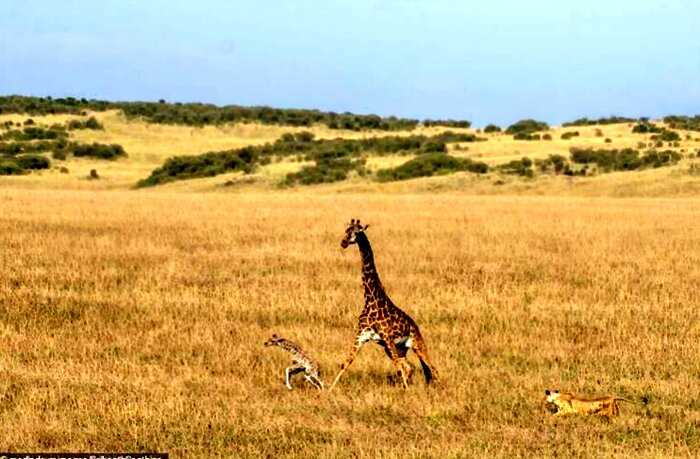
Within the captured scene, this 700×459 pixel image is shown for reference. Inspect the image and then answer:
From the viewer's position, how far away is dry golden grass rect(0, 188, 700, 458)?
8445 millimetres

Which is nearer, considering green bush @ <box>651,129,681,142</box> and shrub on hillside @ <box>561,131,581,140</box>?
green bush @ <box>651,129,681,142</box>

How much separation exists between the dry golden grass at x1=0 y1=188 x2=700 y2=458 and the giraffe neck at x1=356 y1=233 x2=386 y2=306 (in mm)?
973

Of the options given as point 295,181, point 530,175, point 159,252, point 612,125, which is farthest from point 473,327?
point 612,125

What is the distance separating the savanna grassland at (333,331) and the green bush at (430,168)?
24.0 m

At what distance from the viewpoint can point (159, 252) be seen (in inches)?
811

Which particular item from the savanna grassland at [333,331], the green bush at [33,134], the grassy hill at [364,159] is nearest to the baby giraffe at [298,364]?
the savanna grassland at [333,331]

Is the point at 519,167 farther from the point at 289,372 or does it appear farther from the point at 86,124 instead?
the point at 86,124

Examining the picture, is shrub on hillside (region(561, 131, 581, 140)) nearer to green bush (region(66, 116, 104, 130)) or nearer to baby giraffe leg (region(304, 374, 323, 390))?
green bush (region(66, 116, 104, 130))

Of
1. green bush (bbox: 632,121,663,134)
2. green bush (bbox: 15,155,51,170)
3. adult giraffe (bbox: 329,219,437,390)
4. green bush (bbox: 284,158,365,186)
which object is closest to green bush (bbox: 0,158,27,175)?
green bush (bbox: 15,155,51,170)

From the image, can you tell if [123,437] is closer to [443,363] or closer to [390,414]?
[390,414]

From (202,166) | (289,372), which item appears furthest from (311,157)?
(289,372)

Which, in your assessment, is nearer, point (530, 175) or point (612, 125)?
point (530, 175)

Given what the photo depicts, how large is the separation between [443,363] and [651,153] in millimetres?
45835

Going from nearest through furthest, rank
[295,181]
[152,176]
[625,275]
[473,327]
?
[473,327] → [625,275] → [295,181] → [152,176]
